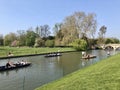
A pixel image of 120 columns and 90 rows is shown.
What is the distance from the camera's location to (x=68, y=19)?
105m

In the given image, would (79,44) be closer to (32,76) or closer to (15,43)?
(15,43)

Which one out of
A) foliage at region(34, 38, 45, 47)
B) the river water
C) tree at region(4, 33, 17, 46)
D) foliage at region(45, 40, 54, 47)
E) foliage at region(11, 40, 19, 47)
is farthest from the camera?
tree at region(4, 33, 17, 46)

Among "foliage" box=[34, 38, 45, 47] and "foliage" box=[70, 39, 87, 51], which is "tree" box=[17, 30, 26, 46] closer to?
"foliage" box=[34, 38, 45, 47]

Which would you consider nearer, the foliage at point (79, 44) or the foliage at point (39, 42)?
the foliage at point (79, 44)

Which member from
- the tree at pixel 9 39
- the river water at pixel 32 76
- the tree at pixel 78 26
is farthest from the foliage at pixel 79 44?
the river water at pixel 32 76

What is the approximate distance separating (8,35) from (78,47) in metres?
59.3

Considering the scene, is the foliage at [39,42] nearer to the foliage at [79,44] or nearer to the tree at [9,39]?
the tree at [9,39]

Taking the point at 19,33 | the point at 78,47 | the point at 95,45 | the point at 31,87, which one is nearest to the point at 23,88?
the point at 31,87

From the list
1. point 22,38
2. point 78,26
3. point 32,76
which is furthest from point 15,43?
point 32,76

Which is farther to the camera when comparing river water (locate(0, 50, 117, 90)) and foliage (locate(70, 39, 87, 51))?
foliage (locate(70, 39, 87, 51))

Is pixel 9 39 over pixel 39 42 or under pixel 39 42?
over

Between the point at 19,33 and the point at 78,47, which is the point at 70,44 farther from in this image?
the point at 19,33

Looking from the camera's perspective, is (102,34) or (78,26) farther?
(102,34)

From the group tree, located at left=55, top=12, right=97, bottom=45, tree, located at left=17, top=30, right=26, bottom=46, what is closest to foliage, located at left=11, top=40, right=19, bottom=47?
tree, located at left=17, top=30, right=26, bottom=46
